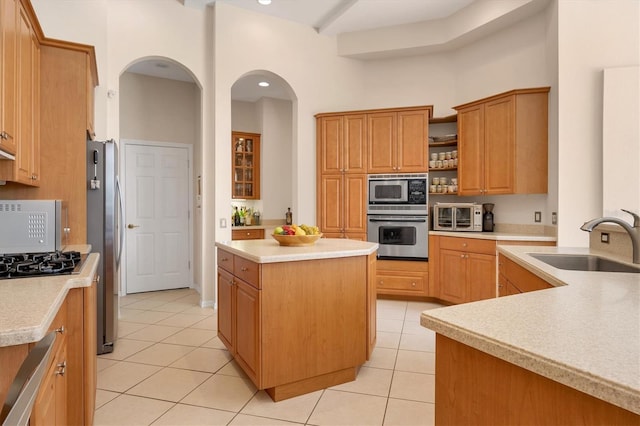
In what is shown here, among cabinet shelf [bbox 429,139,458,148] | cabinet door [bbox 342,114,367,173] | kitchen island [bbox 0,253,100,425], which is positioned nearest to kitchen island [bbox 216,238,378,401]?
kitchen island [bbox 0,253,100,425]

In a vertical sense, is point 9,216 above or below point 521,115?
below

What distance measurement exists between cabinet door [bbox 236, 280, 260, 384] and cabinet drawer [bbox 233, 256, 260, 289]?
1.4 inches

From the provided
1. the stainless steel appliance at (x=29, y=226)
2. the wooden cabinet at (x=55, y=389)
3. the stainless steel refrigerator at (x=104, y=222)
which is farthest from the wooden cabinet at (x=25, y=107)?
the wooden cabinet at (x=55, y=389)

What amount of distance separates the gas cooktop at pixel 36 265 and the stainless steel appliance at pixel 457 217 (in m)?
3.79

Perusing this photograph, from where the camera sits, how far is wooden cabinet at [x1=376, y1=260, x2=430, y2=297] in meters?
4.68

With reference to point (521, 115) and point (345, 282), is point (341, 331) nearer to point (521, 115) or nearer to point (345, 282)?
point (345, 282)

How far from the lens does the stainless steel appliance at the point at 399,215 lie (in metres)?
4.69

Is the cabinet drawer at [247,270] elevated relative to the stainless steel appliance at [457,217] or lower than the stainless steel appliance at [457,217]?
lower

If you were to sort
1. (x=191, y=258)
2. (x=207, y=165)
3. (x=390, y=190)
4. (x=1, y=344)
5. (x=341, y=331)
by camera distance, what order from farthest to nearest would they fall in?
(x=191, y=258)
(x=390, y=190)
(x=207, y=165)
(x=341, y=331)
(x=1, y=344)

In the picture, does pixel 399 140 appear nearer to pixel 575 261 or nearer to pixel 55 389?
pixel 575 261

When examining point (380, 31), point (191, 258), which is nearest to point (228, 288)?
point (191, 258)

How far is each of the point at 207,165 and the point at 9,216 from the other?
2352mm

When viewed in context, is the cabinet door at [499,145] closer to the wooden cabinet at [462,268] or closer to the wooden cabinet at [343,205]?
the wooden cabinet at [462,268]

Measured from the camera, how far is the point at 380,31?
16.6 feet
